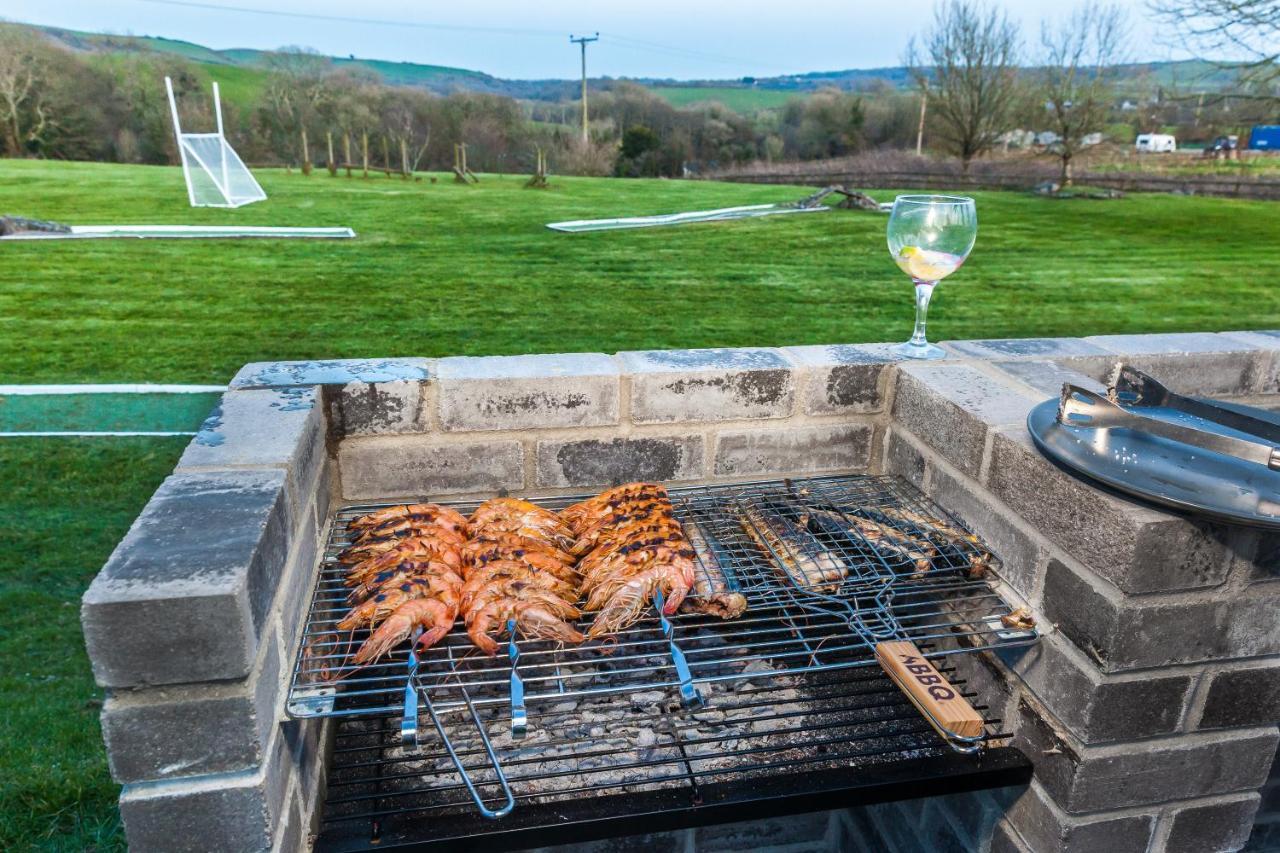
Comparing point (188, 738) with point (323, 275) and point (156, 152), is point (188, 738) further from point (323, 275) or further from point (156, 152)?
point (156, 152)

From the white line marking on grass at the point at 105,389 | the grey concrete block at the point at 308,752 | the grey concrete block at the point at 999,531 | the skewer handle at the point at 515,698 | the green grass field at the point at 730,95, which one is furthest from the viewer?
the green grass field at the point at 730,95

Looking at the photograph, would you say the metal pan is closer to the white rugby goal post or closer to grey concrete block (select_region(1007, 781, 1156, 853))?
grey concrete block (select_region(1007, 781, 1156, 853))

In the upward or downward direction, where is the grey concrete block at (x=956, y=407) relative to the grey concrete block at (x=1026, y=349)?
downward

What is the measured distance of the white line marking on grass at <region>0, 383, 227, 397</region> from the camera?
6086mm

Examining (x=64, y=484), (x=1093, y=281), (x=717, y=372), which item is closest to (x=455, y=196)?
(x=1093, y=281)

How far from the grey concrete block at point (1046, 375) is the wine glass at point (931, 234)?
0.31 metres

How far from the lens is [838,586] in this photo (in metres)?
1.88

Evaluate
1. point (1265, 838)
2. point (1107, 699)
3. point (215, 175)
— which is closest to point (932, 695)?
point (1107, 699)

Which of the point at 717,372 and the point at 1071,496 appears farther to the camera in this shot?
the point at 717,372

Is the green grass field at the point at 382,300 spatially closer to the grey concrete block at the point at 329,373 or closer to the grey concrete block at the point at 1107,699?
the grey concrete block at the point at 329,373

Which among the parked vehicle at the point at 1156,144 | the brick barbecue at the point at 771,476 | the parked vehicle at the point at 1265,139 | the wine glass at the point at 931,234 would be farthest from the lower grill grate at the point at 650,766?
the parked vehicle at the point at 1265,139

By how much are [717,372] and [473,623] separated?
1.02 meters

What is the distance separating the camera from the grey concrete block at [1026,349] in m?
2.54

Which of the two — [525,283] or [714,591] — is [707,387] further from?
[525,283]
